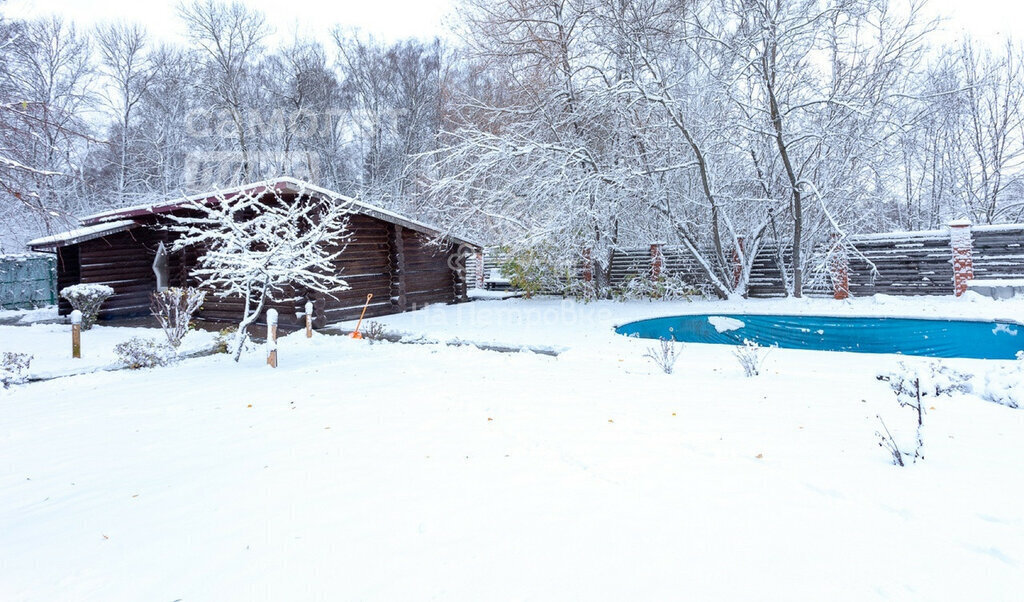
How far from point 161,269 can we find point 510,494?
15.6m

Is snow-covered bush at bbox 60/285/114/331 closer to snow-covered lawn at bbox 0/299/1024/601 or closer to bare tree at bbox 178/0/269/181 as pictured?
snow-covered lawn at bbox 0/299/1024/601

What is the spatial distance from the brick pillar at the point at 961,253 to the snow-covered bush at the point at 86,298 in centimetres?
1948

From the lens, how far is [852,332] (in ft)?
33.9

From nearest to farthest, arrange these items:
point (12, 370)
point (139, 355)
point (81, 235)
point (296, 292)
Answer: point (12, 370), point (139, 355), point (296, 292), point (81, 235)

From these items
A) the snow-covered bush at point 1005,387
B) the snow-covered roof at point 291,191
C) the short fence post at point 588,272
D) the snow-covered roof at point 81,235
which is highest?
the snow-covered roof at point 291,191

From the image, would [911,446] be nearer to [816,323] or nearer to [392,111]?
[816,323]

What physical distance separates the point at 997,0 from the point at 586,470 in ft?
70.9

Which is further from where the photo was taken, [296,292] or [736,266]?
[736,266]

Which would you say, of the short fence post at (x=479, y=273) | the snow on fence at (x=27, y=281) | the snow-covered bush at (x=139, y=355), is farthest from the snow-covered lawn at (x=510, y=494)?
the short fence post at (x=479, y=273)

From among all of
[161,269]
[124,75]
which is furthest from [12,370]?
[124,75]

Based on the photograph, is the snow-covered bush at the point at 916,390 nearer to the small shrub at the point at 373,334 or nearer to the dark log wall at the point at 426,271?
the small shrub at the point at 373,334

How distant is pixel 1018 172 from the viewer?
17641mm

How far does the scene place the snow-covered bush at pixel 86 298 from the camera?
1134 cm

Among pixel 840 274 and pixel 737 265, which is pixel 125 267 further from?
pixel 840 274
